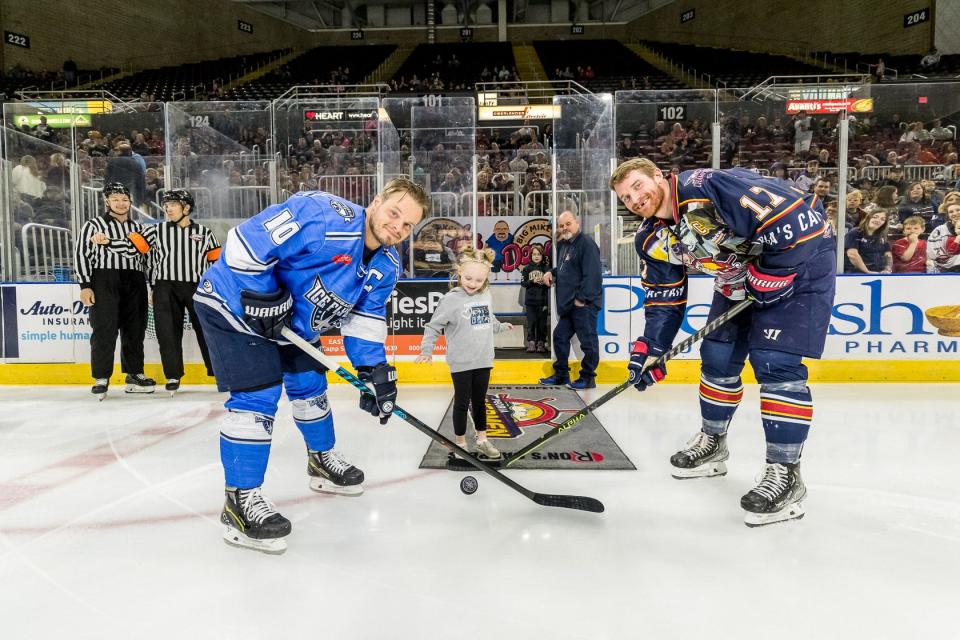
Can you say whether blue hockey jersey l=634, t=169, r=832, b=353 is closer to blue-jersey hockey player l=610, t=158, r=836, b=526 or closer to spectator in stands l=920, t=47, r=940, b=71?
blue-jersey hockey player l=610, t=158, r=836, b=526

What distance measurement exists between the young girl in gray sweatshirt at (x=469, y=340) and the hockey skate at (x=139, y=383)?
110 inches

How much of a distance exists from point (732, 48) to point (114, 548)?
2093 centimetres

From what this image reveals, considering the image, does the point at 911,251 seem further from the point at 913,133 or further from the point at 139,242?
the point at 139,242

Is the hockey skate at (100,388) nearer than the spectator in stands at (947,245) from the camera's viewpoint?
Yes

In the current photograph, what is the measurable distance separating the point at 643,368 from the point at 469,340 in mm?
918

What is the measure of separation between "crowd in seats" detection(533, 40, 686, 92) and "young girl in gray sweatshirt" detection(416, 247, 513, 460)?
1568cm

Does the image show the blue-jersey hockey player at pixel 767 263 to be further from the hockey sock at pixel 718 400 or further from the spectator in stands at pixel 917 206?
the spectator in stands at pixel 917 206

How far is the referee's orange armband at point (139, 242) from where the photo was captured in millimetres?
4871

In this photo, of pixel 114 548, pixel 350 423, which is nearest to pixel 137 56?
pixel 350 423

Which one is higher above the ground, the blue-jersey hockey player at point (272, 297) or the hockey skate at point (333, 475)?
the blue-jersey hockey player at point (272, 297)

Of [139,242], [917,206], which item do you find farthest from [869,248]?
[139,242]

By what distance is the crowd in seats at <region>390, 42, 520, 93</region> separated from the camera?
19.6 m

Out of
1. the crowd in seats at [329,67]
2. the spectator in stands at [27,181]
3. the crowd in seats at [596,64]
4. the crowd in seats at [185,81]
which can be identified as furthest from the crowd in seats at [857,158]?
the crowd in seats at [329,67]

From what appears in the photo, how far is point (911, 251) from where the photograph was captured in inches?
223
